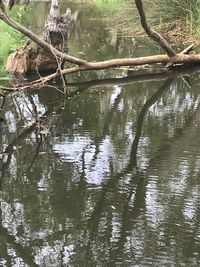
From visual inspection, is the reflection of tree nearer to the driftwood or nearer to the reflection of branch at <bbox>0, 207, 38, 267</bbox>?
the reflection of branch at <bbox>0, 207, 38, 267</bbox>

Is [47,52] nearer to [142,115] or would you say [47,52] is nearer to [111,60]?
[111,60]

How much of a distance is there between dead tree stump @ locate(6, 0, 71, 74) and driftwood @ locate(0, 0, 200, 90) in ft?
2.14

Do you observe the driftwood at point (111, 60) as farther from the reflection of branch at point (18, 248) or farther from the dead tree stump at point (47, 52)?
the reflection of branch at point (18, 248)

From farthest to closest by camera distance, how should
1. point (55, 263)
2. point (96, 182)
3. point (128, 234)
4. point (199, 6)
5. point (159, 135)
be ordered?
point (199, 6), point (159, 135), point (96, 182), point (128, 234), point (55, 263)

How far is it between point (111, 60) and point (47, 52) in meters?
1.72

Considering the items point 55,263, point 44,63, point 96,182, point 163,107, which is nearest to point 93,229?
point 55,263

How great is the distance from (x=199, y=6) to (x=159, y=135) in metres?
8.52

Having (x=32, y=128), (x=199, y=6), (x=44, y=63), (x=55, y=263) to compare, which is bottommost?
(x=55, y=263)

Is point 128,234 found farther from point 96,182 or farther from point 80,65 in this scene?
point 80,65

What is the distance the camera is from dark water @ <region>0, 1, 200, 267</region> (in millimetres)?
4176

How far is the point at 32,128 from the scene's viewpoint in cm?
711

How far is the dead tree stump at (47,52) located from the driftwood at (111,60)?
653mm

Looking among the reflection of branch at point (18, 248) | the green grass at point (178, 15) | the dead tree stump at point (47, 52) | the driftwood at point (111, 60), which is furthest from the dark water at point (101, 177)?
the green grass at point (178, 15)

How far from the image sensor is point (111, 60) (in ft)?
31.8
